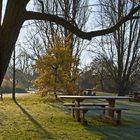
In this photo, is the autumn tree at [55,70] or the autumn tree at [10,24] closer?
the autumn tree at [10,24]

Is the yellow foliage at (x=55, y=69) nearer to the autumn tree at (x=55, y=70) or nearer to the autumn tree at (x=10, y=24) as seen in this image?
the autumn tree at (x=55, y=70)

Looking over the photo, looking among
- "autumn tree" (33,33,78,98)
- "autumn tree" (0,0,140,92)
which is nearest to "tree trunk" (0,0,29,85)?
"autumn tree" (0,0,140,92)

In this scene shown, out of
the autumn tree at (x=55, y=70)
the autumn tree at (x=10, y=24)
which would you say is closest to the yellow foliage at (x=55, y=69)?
the autumn tree at (x=55, y=70)

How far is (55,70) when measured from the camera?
34.0 m

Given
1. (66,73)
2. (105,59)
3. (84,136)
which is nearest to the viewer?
(84,136)

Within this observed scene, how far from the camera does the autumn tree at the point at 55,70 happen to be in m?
33.8

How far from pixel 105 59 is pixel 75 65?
11.9m

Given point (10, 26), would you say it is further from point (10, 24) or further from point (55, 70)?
point (55, 70)

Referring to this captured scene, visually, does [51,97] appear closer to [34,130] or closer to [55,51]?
[55,51]

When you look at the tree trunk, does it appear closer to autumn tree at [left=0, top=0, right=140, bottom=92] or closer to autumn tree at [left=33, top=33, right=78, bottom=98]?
autumn tree at [left=0, top=0, right=140, bottom=92]

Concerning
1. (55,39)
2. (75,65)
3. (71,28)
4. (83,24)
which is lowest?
(71,28)

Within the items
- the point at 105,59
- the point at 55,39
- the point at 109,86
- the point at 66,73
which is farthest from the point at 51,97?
the point at 109,86

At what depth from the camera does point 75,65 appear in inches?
1426

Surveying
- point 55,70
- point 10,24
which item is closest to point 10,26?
point 10,24
